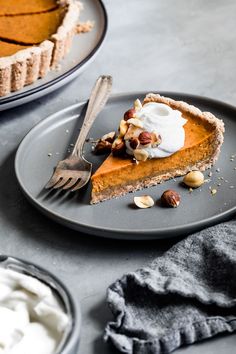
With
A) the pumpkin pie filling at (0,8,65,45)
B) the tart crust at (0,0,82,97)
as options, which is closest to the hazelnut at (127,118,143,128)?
the tart crust at (0,0,82,97)

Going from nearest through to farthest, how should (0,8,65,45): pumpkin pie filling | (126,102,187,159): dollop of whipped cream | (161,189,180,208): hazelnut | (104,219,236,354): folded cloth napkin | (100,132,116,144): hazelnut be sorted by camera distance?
(104,219,236,354): folded cloth napkin < (161,189,180,208): hazelnut < (126,102,187,159): dollop of whipped cream < (100,132,116,144): hazelnut < (0,8,65,45): pumpkin pie filling

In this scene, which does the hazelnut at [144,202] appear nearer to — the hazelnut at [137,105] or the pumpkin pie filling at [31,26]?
the hazelnut at [137,105]

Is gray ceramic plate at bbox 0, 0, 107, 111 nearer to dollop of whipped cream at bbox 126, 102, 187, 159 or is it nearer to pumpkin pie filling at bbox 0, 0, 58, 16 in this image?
pumpkin pie filling at bbox 0, 0, 58, 16

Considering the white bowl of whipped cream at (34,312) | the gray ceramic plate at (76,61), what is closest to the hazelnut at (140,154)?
the gray ceramic plate at (76,61)

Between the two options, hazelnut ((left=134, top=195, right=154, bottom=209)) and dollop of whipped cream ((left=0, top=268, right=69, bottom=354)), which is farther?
hazelnut ((left=134, top=195, right=154, bottom=209))

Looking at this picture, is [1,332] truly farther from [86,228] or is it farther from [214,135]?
[214,135]

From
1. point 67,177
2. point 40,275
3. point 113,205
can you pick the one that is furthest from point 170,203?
point 40,275

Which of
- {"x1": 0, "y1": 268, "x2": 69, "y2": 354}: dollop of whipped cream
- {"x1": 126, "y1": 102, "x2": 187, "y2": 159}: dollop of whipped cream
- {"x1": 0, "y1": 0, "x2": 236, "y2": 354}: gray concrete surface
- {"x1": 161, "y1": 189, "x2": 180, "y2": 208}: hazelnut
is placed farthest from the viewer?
{"x1": 126, "y1": 102, "x2": 187, "y2": 159}: dollop of whipped cream

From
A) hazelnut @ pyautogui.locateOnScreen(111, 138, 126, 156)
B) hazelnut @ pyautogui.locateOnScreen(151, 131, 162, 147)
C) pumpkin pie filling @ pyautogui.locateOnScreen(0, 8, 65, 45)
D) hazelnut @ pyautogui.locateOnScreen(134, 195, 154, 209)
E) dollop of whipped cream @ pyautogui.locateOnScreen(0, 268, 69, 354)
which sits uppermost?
dollop of whipped cream @ pyautogui.locateOnScreen(0, 268, 69, 354)
